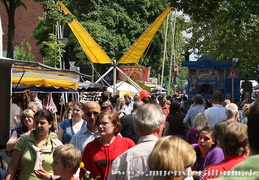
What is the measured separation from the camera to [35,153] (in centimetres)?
596

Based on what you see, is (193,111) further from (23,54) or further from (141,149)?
(23,54)

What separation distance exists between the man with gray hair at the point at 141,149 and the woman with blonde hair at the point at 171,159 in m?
0.74

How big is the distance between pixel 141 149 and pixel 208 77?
26.1 m

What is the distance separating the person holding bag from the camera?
5.95 m

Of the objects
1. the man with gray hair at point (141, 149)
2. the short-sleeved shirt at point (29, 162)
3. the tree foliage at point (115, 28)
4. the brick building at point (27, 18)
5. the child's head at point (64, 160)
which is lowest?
the short-sleeved shirt at point (29, 162)

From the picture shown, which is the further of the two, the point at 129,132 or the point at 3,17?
the point at 3,17

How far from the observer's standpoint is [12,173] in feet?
19.5

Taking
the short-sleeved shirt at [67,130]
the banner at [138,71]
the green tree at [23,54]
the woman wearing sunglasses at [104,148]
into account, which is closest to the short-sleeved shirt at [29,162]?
the woman wearing sunglasses at [104,148]

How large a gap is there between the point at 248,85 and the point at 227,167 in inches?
862

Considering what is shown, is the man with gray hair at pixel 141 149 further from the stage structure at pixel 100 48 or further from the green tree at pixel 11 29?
the stage structure at pixel 100 48

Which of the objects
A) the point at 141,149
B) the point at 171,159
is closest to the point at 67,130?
the point at 141,149

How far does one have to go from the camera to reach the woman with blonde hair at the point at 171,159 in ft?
10.7

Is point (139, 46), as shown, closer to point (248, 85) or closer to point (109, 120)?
point (248, 85)

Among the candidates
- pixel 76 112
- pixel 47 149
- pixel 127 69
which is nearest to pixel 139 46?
pixel 127 69
